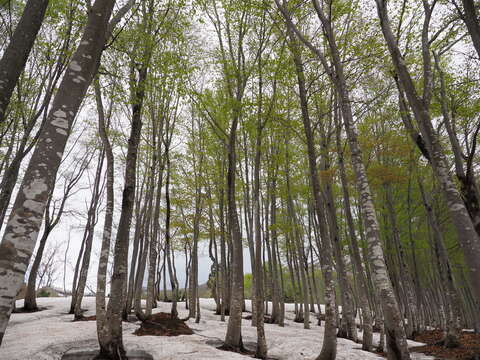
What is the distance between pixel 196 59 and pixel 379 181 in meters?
9.58

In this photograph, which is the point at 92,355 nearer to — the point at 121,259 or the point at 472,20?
the point at 121,259

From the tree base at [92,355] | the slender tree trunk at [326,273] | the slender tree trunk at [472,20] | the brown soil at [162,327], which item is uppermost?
the slender tree trunk at [472,20]

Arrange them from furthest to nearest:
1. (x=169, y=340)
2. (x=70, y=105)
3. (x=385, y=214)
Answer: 1. (x=385, y=214)
2. (x=169, y=340)
3. (x=70, y=105)

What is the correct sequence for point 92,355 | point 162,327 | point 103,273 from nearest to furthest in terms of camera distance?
point 92,355
point 103,273
point 162,327

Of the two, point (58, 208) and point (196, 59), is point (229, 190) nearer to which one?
point (196, 59)

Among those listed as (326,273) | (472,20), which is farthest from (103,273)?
(472,20)

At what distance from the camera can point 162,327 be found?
1034 cm

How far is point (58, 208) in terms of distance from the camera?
1562 cm

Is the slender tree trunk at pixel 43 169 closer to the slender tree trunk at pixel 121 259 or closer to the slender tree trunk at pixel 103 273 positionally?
the slender tree trunk at pixel 121 259

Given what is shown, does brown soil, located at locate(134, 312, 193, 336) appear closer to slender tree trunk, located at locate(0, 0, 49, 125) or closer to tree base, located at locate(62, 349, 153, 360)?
tree base, located at locate(62, 349, 153, 360)

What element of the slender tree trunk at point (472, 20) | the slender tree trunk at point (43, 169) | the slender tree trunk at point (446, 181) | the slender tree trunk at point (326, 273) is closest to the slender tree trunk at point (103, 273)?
the slender tree trunk at point (43, 169)

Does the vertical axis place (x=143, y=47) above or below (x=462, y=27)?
below

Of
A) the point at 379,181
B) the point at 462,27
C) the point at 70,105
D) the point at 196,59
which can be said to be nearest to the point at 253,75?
the point at 196,59

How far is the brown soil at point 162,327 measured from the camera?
31.2 feet
